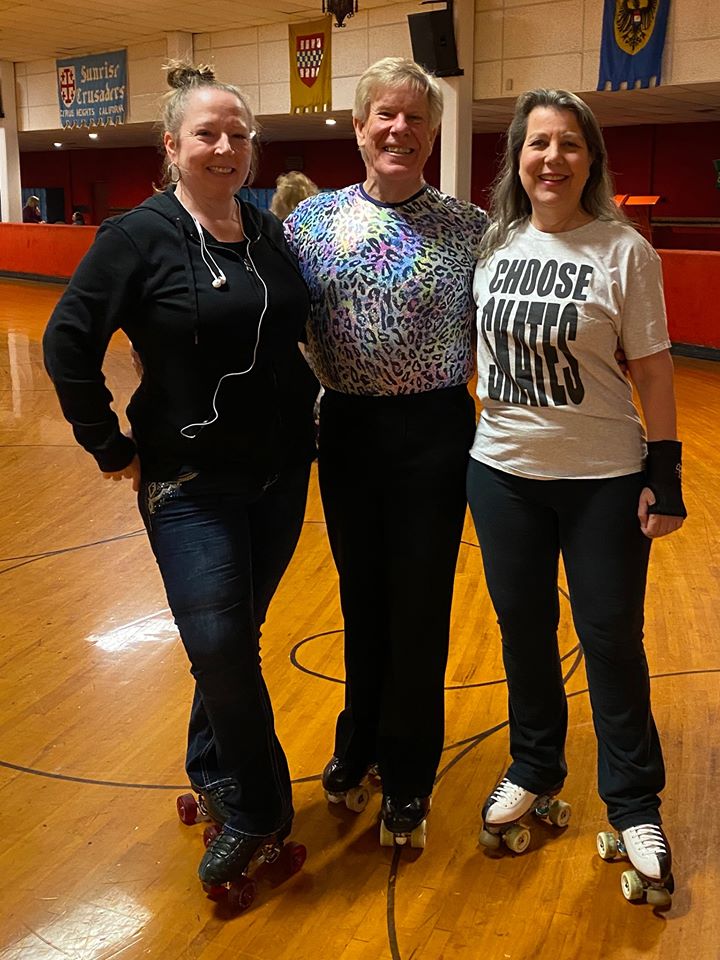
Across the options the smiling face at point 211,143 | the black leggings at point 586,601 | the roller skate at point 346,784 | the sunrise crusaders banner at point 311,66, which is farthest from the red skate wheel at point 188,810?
the sunrise crusaders banner at point 311,66

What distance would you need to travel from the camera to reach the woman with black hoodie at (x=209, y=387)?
5.56ft

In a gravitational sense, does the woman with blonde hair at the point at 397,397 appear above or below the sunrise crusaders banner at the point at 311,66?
below

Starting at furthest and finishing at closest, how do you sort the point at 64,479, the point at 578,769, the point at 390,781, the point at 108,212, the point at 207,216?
the point at 108,212
the point at 64,479
the point at 578,769
the point at 390,781
the point at 207,216

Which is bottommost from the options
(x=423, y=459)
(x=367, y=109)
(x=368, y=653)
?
(x=368, y=653)

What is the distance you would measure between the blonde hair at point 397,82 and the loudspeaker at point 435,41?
9.12 metres

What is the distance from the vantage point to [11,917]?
5.99 ft

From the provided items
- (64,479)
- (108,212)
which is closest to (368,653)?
(64,479)

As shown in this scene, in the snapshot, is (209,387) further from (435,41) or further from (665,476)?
(435,41)

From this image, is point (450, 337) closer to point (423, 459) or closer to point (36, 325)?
point (423, 459)

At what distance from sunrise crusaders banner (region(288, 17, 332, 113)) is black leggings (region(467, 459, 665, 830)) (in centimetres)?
1163

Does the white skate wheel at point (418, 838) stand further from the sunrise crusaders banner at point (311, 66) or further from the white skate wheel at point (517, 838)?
the sunrise crusaders banner at point (311, 66)

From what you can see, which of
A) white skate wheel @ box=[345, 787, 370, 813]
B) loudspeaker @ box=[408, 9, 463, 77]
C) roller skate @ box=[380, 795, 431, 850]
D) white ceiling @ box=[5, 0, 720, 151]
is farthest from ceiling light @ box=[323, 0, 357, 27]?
roller skate @ box=[380, 795, 431, 850]

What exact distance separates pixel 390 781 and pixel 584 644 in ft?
1.70

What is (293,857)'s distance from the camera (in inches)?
77.7
